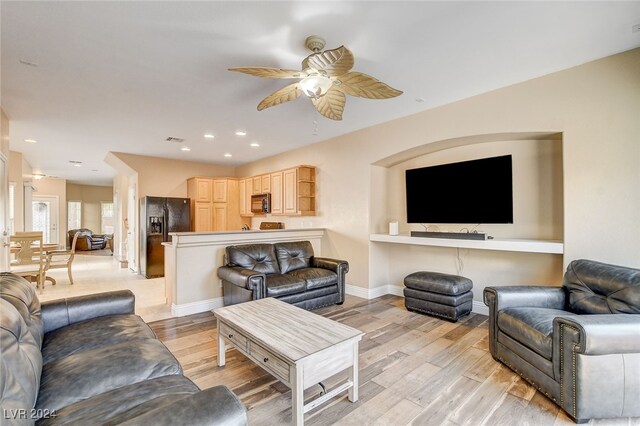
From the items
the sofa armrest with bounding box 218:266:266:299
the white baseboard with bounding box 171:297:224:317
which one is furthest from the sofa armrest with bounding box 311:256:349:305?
A: the white baseboard with bounding box 171:297:224:317

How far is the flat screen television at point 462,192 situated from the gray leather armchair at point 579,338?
1.08m

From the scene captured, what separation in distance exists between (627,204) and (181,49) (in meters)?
4.17

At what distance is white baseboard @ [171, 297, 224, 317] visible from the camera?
3.86 metres

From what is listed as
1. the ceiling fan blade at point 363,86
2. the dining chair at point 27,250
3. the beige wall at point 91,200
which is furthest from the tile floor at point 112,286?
the beige wall at point 91,200

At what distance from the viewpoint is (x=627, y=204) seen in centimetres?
262

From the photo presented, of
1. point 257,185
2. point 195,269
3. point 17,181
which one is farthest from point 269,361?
point 17,181

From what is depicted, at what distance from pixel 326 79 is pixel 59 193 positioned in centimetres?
1294

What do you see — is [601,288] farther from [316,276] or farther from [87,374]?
[87,374]

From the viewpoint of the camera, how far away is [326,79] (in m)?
2.31

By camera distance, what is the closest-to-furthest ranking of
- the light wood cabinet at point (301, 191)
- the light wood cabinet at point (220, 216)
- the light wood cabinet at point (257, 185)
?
1. the light wood cabinet at point (301, 191)
2. the light wood cabinet at point (257, 185)
3. the light wood cabinet at point (220, 216)

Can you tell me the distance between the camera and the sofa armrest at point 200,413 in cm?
101

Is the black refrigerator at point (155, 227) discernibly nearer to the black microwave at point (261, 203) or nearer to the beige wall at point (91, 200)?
the black microwave at point (261, 203)

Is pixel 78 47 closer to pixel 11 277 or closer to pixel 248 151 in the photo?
pixel 11 277

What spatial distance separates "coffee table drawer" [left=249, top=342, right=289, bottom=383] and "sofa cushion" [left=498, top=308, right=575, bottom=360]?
185 cm
